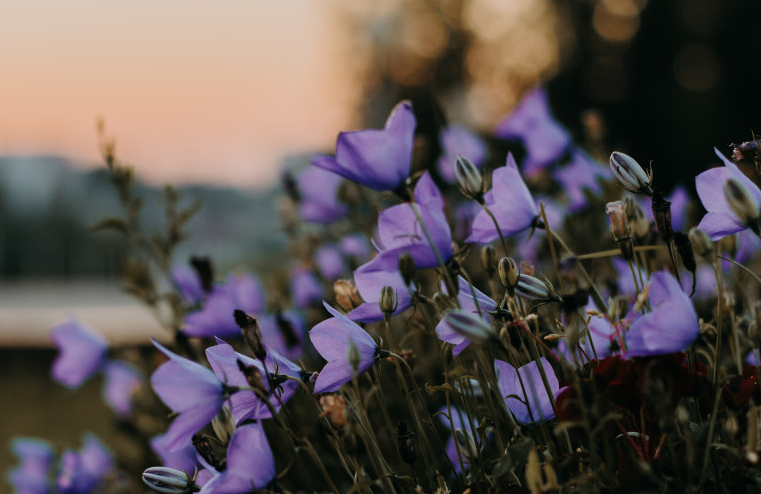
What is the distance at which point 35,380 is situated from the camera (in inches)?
216

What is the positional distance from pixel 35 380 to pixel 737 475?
571cm

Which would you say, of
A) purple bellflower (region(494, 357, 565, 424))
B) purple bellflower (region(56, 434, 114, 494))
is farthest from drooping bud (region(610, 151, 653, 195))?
purple bellflower (region(56, 434, 114, 494))

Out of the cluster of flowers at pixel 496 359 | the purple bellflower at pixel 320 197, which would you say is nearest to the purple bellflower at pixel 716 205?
the cluster of flowers at pixel 496 359

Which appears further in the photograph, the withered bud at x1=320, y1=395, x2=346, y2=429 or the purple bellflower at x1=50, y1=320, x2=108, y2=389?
the purple bellflower at x1=50, y1=320, x2=108, y2=389

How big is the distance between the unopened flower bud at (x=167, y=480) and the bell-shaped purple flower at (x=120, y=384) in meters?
1.47

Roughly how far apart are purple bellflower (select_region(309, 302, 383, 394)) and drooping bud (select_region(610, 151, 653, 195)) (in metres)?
0.31

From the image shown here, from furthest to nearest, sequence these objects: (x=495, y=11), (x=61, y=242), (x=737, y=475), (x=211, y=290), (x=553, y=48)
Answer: (x=61, y=242) < (x=495, y=11) < (x=553, y=48) < (x=211, y=290) < (x=737, y=475)

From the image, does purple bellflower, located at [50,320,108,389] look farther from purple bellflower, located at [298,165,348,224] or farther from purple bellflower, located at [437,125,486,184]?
purple bellflower, located at [437,125,486,184]

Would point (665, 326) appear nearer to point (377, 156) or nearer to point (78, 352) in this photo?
point (377, 156)

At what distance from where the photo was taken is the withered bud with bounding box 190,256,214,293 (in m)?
1.41

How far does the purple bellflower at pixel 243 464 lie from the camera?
0.63 meters

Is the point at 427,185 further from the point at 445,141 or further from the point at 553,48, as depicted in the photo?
the point at 553,48

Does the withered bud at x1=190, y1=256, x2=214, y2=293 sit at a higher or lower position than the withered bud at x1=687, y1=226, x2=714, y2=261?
lower

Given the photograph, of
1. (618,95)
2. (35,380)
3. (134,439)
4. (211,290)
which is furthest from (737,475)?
(618,95)
